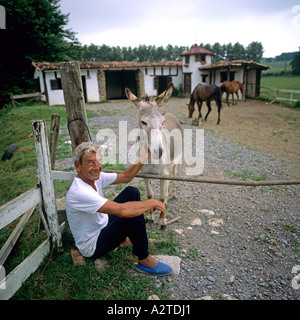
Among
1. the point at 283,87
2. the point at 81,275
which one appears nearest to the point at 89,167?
the point at 81,275

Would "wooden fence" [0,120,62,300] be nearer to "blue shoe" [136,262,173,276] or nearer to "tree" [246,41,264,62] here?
"blue shoe" [136,262,173,276]

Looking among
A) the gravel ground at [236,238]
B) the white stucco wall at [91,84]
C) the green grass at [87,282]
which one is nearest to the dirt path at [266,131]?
the gravel ground at [236,238]

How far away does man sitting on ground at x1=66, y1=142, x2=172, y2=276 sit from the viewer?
2.44 m

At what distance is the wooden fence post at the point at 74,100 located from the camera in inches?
115

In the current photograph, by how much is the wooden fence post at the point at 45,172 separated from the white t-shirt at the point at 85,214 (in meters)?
0.43

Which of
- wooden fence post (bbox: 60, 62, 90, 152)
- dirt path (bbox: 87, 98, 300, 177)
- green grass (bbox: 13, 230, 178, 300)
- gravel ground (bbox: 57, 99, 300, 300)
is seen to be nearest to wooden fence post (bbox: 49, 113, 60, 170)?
wooden fence post (bbox: 60, 62, 90, 152)

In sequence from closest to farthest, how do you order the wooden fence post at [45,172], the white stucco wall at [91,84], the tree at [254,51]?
the wooden fence post at [45,172]
the white stucco wall at [91,84]
the tree at [254,51]

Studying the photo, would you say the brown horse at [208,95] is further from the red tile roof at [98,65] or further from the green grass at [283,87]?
the red tile roof at [98,65]

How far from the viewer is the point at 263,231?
3.95 m

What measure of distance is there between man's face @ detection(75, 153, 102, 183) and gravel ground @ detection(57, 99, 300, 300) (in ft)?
5.08

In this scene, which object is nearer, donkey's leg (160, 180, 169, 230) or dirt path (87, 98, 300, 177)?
donkey's leg (160, 180, 169, 230)

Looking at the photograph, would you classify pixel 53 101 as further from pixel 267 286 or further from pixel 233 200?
pixel 267 286

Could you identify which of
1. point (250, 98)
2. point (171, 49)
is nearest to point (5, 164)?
point (250, 98)

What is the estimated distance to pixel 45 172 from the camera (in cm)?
283
